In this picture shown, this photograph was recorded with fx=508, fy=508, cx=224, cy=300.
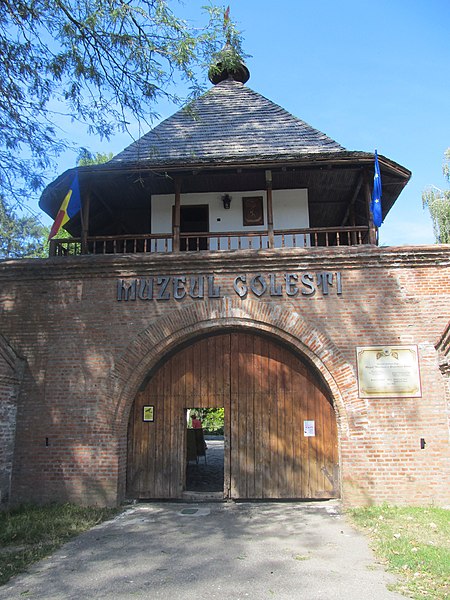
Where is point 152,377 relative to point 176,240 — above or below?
below

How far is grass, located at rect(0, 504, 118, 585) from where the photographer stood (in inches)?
252

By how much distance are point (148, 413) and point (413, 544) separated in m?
5.80

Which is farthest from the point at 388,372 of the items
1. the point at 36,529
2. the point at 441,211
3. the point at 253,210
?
the point at 441,211

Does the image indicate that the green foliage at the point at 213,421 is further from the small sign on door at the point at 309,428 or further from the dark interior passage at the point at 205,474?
the small sign on door at the point at 309,428

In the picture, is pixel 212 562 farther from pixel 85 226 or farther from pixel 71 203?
pixel 71 203

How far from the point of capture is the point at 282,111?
13594 millimetres

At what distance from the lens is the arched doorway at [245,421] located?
10250 mm

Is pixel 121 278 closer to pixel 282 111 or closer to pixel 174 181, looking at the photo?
pixel 174 181

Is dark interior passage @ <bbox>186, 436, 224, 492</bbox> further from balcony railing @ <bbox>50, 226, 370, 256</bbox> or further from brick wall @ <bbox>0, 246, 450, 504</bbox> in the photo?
balcony railing @ <bbox>50, 226, 370, 256</bbox>

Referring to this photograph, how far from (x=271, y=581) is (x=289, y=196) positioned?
872 cm

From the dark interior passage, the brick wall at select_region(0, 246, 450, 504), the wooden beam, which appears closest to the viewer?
the brick wall at select_region(0, 246, 450, 504)

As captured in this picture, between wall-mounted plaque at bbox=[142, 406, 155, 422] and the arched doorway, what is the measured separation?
0.12ft

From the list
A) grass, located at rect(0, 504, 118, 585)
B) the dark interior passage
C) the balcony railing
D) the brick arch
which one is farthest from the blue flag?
grass, located at rect(0, 504, 118, 585)

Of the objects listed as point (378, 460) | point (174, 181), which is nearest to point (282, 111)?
point (174, 181)
